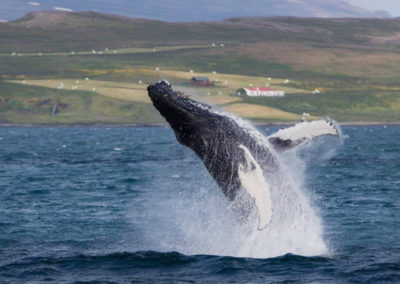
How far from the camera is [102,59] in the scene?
179500 mm

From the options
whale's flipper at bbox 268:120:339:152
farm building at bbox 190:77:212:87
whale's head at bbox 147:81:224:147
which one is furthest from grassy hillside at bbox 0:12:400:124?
whale's head at bbox 147:81:224:147

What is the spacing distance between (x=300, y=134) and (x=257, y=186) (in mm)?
2361

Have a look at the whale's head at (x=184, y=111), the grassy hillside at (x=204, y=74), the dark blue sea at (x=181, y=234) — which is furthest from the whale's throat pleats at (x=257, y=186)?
the grassy hillside at (x=204, y=74)

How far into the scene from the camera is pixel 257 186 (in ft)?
49.3

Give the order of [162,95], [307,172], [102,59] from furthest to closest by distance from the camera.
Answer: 1. [102,59]
2. [307,172]
3. [162,95]

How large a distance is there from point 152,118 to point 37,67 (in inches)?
1894

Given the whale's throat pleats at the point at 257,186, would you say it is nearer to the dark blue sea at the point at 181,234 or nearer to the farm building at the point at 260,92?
the dark blue sea at the point at 181,234

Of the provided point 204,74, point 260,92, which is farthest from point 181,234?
point 204,74

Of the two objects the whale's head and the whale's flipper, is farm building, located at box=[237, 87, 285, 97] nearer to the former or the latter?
the whale's flipper

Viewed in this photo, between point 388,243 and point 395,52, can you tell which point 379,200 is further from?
point 395,52

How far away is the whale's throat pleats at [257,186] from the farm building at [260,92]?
123m

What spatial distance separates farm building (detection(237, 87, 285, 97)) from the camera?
138m

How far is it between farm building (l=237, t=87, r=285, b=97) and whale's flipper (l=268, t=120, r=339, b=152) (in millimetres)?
120741

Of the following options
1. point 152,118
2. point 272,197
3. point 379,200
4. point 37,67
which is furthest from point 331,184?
point 37,67
